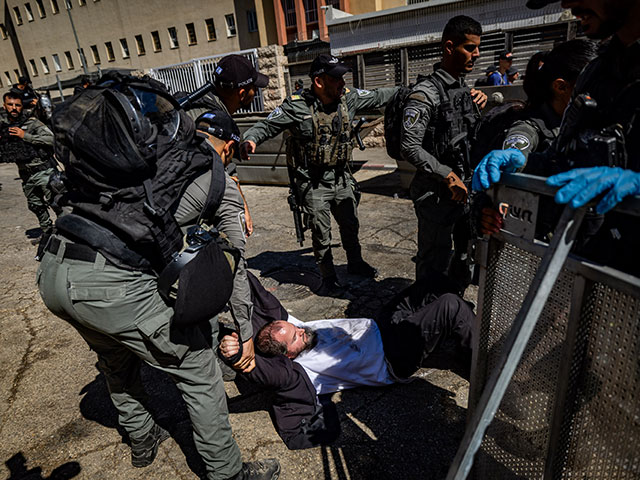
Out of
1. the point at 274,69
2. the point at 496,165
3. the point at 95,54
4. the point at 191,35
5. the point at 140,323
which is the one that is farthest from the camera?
the point at 95,54

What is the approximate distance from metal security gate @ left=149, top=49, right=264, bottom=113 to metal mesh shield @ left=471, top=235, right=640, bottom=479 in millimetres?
11705

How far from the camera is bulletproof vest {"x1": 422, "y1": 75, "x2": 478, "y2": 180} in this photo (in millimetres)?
2754

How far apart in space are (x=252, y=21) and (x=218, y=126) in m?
23.3

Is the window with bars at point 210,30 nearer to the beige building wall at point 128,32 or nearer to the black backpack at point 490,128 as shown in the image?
the beige building wall at point 128,32

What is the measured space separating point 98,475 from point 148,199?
5.06 feet

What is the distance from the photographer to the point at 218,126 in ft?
6.61

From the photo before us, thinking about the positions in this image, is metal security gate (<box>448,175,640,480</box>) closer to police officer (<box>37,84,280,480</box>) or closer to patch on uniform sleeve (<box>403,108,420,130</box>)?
police officer (<box>37,84,280,480</box>)

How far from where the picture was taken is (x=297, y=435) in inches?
83.6

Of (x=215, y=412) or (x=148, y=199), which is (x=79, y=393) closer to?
(x=215, y=412)

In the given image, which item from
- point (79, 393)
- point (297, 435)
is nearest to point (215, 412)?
point (297, 435)

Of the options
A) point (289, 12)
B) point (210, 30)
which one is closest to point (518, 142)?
point (289, 12)

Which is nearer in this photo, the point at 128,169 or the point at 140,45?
the point at 128,169

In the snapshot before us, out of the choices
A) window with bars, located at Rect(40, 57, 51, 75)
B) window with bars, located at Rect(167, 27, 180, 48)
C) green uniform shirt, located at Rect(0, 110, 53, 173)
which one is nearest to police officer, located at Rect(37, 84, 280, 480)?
green uniform shirt, located at Rect(0, 110, 53, 173)

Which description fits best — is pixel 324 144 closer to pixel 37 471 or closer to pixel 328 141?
pixel 328 141
